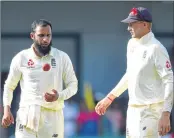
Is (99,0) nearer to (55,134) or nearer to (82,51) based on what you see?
(82,51)

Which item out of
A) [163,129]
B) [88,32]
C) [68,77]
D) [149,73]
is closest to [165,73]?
[149,73]

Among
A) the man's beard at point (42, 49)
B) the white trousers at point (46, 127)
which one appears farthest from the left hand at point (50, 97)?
the man's beard at point (42, 49)

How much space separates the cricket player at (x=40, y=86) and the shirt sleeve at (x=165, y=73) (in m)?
0.90

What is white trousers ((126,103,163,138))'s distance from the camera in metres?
5.78

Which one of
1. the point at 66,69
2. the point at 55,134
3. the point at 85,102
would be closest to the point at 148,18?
the point at 66,69

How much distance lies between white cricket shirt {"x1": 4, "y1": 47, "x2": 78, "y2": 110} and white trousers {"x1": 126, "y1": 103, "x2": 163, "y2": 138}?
2.32ft

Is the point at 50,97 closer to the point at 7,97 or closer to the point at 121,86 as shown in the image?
the point at 7,97

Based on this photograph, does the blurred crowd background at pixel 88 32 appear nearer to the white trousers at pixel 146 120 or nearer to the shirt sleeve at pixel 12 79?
the shirt sleeve at pixel 12 79

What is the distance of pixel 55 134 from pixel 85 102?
5424 mm

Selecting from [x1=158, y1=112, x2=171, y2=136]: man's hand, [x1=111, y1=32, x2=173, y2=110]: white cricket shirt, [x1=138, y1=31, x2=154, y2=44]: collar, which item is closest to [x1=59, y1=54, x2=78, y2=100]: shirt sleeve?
[x1=111, y1=32, x2=173, y2=110]: white cricket shirt

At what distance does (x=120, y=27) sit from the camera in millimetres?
12117

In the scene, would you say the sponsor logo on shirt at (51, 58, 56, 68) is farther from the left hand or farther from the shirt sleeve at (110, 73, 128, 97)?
the shirt sleeve at (110, 73, 128, 97)

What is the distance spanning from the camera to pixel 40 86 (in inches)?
244

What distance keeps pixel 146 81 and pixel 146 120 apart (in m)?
0.32
